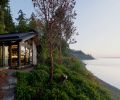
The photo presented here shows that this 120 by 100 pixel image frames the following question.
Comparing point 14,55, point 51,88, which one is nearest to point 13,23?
point 14,55

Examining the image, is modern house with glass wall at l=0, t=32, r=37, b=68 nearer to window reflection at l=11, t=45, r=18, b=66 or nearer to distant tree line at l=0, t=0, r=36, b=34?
Answer: window reflection at l=11, t=45, r=18, b=66

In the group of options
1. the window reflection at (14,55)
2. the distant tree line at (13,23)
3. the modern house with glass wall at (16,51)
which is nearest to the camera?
the modern house with glass wall at (16,51)

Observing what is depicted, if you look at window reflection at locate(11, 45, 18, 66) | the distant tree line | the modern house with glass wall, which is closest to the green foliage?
the modern house with glass wall

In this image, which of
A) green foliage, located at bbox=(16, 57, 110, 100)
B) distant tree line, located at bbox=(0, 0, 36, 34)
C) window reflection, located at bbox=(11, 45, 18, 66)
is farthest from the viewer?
distant tree line, located at bbox=(0, 0, 36, 34)

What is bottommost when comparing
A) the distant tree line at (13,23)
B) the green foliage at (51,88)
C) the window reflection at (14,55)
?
the green foliage at (51,88)

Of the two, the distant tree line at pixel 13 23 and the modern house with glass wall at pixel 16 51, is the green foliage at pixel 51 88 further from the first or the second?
the distant tree line at pixel 13 23

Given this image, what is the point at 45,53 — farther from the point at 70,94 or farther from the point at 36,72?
the point at 70,94

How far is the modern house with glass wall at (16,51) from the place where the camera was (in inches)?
1075

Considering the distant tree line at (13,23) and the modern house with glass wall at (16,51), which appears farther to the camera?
the distant tree line at (13,23)

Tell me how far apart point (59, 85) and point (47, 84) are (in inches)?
38.6

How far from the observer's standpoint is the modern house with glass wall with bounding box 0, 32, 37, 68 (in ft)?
89.6

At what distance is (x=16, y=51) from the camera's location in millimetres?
29078

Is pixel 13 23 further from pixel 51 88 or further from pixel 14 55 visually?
pixel 51 88

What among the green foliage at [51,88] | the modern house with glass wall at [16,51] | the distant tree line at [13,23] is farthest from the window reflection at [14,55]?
the distant tree line at [13,23]
